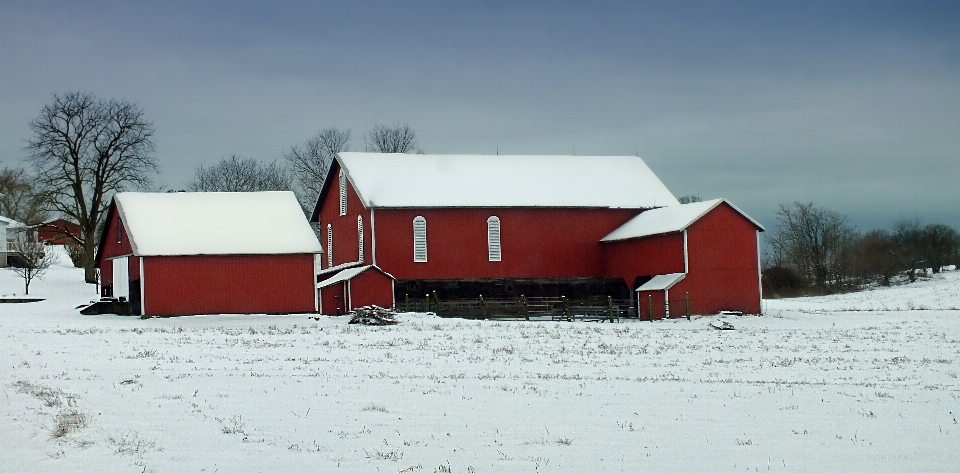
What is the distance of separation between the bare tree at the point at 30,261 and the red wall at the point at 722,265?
3981 centimetres

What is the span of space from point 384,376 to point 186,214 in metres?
28.1

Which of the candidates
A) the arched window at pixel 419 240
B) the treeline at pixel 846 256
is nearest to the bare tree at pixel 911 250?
the treeline at pixel 846 256

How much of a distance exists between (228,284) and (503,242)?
13574 mm

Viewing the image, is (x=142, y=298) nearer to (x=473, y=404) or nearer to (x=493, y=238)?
(x=493, y=238)

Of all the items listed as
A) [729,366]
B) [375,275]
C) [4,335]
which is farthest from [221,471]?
[375,275]

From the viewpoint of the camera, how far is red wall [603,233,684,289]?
43.0 m

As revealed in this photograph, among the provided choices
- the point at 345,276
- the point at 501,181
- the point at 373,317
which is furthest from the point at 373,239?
the point at 373,317

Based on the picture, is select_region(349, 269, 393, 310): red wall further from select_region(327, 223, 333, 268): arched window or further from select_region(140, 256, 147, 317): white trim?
select_region(327, 223, 333, 268): arched window

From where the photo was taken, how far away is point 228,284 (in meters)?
41.1

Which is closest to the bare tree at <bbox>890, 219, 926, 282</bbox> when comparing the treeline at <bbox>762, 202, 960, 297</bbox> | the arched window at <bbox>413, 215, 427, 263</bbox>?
the treeline at <bbox>762, 202, 960, 297</bbox>

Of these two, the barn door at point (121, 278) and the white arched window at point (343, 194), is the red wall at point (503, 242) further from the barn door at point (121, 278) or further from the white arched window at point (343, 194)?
the barn door at point (121, 278)

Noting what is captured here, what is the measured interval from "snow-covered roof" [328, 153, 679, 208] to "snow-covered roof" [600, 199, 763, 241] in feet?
5.72

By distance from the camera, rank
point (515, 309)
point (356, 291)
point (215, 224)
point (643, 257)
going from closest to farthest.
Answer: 1. point (356, 291)
2. point (215, 224)
3. point (515, 309)
4. point (643, 257)

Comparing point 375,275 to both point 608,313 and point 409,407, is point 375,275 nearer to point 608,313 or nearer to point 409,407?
point 608,313
